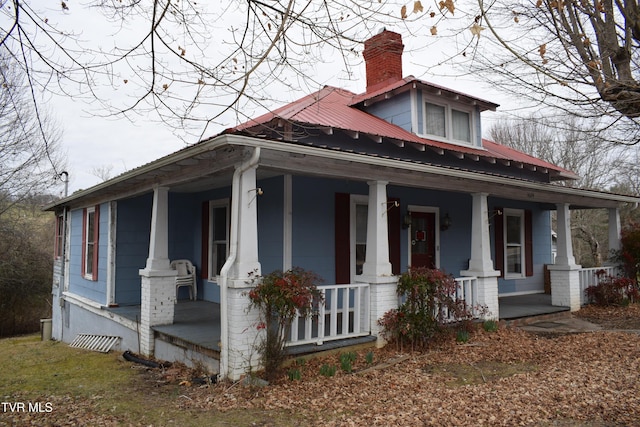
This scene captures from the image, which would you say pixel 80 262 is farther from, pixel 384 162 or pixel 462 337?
pixel 462 337

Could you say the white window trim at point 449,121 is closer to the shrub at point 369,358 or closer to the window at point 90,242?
the shrub at point 369,358

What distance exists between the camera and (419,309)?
251 inches

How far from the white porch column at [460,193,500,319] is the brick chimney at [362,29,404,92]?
442 cm

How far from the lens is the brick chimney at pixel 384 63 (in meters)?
11.1

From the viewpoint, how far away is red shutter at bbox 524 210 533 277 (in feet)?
37.4

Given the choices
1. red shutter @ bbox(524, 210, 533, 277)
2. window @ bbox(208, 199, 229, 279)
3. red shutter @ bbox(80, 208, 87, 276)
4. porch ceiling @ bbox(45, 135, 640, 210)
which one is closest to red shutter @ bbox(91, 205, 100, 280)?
porch ceiling @ bbox(45, 135, 640, 210)

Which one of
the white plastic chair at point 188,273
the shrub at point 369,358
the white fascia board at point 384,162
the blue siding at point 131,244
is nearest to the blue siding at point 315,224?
the white fascia board at point 384,162

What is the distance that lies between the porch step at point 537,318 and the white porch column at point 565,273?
0.29m

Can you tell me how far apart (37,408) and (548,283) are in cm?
1117

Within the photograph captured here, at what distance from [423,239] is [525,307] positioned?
2.42 m

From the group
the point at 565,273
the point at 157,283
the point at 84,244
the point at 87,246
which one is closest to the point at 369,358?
the point at 157,283

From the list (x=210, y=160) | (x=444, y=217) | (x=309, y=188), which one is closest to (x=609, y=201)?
(x=444, y=217)

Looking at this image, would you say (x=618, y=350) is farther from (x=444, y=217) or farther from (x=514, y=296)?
(x=514, y=296)

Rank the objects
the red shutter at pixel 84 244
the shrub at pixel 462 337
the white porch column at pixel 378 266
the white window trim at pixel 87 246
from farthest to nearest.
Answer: the red shutter at pixel 84 244, the white window trim at pixel 87 246, the shrub at pixel 462 337, the white porch column at pixel 378 266
